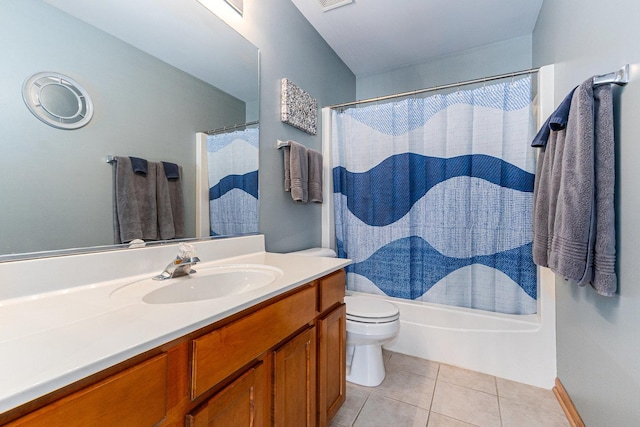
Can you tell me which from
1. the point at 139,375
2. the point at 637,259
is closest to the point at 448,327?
the point at 637,259

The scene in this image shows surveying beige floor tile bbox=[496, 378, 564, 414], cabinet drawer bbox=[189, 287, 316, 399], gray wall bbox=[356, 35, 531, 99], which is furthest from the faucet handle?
gray wall bbox=[356, 35, 531, 99]

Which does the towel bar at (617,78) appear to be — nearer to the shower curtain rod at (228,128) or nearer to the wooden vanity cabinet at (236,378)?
the wooden vanity cabinet at (236,378)

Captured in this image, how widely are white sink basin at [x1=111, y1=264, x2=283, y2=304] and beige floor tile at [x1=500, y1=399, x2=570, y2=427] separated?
1.39m

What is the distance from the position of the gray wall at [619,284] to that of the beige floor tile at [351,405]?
0.98m

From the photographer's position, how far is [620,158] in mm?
965

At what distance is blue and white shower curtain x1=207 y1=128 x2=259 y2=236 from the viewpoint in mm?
1327

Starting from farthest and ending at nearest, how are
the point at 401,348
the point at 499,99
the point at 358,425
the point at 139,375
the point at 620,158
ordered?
the point at 401,348
the point at 499,99
the point at 358,425
the point at 620,158
the point at 139,375

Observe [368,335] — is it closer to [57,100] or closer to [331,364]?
[331,364]

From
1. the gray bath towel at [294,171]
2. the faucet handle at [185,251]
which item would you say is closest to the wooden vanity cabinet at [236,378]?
the faucet handle at [185,251]

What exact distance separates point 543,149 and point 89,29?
2.06 metres

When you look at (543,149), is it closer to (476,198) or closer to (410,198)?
(476,198)

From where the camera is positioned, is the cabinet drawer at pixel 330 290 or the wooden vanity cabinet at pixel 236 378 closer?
the wooden vanity cabinet at pixel 236 378

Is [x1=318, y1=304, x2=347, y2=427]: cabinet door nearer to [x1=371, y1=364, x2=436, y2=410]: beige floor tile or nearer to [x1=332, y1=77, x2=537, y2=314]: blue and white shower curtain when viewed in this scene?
[x1=371, y1=364, x2=436, y2=410]: beige floor tile

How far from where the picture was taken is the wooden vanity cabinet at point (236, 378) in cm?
46
